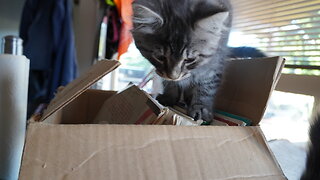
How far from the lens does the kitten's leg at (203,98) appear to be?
2.55 ft

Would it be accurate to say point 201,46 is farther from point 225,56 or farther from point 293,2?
point 293,2

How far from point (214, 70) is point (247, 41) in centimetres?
48

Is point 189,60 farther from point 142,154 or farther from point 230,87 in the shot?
point 142,154

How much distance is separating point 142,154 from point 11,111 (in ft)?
1.35

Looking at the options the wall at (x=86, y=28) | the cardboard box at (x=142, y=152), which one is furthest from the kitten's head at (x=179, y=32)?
the wall at (x=86, y=28)

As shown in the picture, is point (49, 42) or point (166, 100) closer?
point (166, 100)

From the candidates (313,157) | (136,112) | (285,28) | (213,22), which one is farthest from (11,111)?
(285,28)

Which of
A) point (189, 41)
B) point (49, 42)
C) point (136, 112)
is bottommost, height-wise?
point (49, 42)

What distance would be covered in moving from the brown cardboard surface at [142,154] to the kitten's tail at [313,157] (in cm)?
9

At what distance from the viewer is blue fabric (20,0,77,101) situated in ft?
5.32

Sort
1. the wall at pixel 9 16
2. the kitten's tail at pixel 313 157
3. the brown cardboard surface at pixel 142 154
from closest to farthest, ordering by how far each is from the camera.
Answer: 1. the brown cardboard surface at pixel 142 154
2. the kitten's tail at pixel 313 157
3. the wall at pixel 9 16

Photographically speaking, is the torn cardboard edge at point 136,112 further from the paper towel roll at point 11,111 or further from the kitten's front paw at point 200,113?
the paper towel roll at point 11,111

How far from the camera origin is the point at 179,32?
0.76 meters

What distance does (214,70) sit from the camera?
852 millimetres
